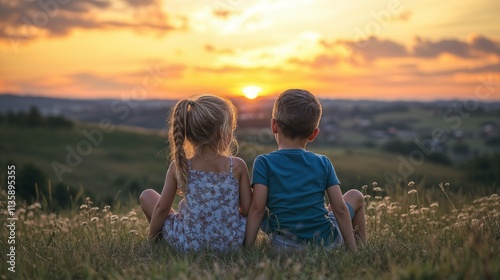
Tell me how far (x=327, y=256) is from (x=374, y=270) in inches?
18.3

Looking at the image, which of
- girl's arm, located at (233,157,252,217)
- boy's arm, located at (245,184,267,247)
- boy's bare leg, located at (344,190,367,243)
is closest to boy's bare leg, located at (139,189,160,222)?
girl's arm, located at (233,157,252,217)

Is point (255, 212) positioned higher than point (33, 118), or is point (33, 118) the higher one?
point (255, 212)

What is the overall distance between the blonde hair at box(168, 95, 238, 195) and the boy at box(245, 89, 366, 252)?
417 millimetres

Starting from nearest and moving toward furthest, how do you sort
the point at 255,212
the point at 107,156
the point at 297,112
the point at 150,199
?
the point at 297,112
the point at 255,212
the point at 150,199
the point at 107,156

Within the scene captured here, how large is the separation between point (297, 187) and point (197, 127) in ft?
3.47

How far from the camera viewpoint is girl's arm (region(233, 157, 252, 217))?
4938 mm

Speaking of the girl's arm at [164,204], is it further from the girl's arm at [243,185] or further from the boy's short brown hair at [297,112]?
the boy's short brown hair at [297,112]

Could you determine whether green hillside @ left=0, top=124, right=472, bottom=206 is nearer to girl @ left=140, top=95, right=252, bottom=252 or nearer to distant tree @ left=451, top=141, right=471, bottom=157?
distant tree @ left=451, top=141, right=471, bottom=157

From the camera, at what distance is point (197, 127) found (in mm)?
4734

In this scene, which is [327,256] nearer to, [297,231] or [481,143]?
[297,231]

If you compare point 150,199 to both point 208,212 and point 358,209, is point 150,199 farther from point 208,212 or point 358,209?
point 358,209

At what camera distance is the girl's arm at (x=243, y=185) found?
494 centimetres

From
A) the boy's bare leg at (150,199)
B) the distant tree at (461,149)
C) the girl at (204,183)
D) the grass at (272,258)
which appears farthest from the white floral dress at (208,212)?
the distant tree at (461,149)

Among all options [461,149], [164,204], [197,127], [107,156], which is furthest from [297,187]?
[461,149]
